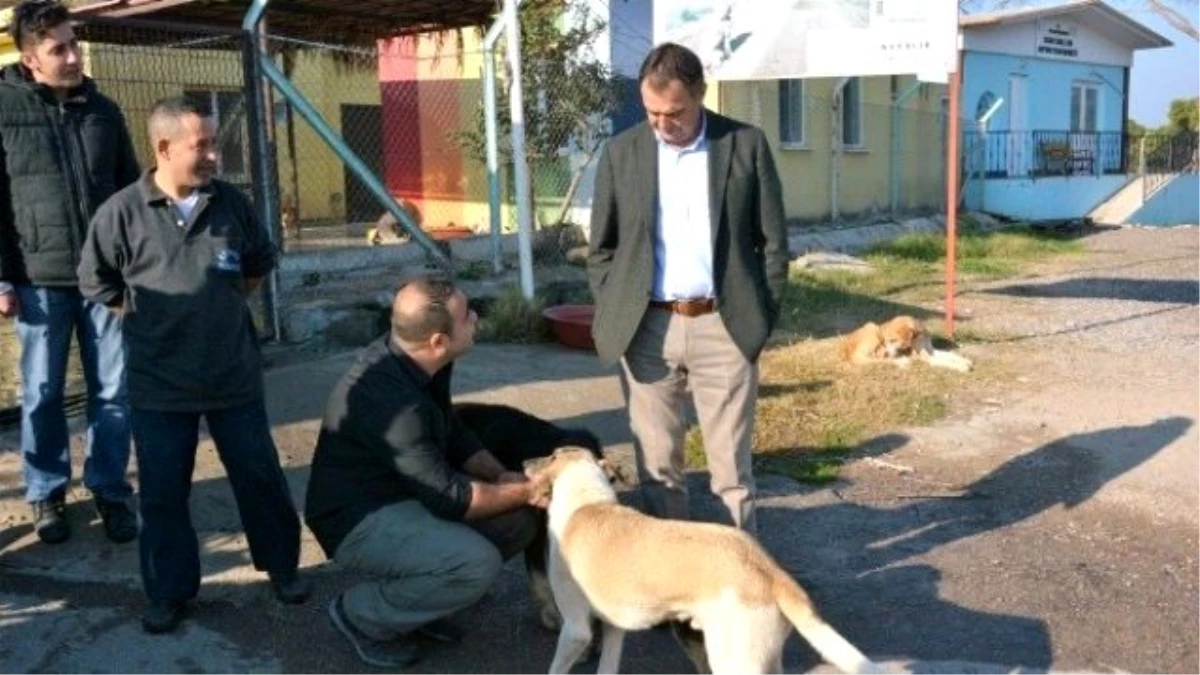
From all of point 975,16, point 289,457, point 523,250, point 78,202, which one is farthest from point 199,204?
point 975,16

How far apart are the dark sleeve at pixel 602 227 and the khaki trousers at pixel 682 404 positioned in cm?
21

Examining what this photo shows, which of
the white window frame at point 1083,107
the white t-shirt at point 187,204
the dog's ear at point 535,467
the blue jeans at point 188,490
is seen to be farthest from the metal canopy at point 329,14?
the white window frame at point 1083,107

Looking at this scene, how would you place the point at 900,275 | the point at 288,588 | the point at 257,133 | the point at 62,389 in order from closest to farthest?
1. the point at 288,588
2. the point at 62,389
3. the point at 257,133
4. the point at 900,275

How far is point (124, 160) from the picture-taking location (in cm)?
445

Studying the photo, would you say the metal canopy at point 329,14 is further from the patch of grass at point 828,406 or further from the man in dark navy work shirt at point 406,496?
the man in dark navy work shirt at point 406,496

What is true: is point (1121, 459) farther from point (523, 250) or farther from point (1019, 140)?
point (1019, 140)

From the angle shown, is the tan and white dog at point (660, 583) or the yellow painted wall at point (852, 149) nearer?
the tan and white dog at point (660, 583)

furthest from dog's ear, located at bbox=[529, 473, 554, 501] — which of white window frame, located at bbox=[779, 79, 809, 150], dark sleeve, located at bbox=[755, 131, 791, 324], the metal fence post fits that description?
white window frame, located at bbox=[779, 79, 809, 150]

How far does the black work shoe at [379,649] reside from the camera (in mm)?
3531

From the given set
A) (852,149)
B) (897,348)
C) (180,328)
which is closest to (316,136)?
(852,149)

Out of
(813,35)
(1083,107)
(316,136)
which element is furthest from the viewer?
(1083,107)

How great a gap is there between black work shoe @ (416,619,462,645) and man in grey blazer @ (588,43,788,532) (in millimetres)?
819

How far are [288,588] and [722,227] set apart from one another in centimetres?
191

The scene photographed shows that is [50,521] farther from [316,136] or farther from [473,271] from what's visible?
[316,136]
